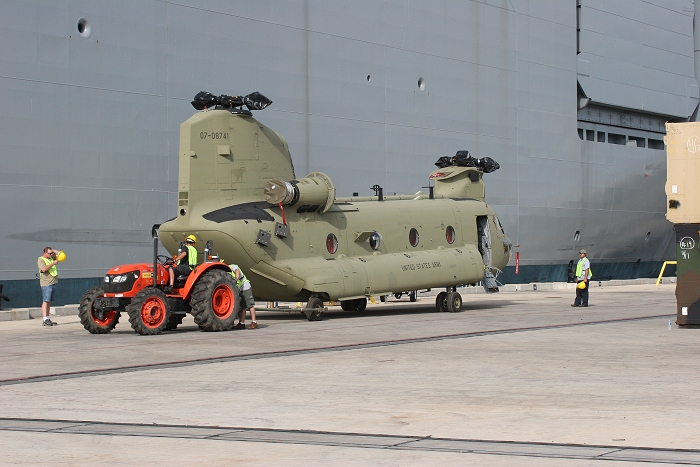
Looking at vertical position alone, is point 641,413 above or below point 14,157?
below

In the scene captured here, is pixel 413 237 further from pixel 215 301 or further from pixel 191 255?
pixel 215 301

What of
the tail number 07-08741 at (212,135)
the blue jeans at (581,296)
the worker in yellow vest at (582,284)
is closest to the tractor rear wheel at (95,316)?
the tail number 07-08741 at (212,135)

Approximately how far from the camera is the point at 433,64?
37.9 metres

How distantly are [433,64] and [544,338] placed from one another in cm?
2248

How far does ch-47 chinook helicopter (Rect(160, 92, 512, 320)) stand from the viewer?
69.5 ft

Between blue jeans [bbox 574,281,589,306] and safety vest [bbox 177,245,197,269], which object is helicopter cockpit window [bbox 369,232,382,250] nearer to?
safety vest [bbox 177,245,197,269]

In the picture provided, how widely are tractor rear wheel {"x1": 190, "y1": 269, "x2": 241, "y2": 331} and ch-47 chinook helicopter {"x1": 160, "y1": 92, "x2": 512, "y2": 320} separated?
A: 1.87 metres

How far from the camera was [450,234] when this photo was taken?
2611 cm

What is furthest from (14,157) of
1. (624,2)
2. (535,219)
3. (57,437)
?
(624,2)

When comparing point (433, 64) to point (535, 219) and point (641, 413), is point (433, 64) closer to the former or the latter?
point (535, 219)

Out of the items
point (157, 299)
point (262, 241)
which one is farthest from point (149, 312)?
point (262, 241)

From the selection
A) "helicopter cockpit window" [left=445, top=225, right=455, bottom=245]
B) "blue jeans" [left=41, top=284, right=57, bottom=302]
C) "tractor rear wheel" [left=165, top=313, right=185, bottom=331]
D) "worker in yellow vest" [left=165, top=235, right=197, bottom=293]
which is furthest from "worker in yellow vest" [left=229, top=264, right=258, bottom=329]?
"helicopter cockpit window" [left=445, top=225, right=455, bottom=245]

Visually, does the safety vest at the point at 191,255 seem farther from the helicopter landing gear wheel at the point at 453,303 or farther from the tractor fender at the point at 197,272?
the helicopter landing gear wheel at the point at 453,303

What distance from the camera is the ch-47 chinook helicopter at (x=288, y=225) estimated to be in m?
21.2
